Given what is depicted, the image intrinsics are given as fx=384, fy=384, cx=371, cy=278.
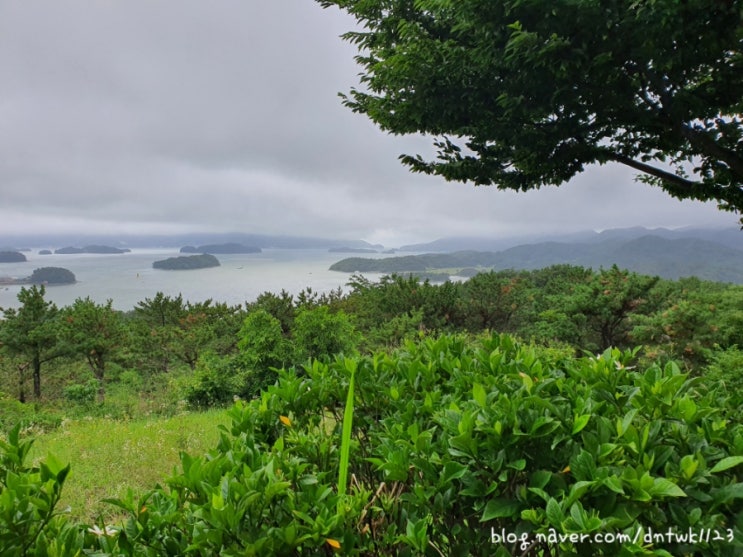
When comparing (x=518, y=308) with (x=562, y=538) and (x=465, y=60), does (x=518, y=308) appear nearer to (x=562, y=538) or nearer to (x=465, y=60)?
(x=465, y=60)

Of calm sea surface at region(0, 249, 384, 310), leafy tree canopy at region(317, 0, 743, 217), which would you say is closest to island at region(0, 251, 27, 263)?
calm sea surface at region(0, 249, 384, 310)

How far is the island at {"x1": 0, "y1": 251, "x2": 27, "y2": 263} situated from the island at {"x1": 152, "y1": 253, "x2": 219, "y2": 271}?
19.0 meters

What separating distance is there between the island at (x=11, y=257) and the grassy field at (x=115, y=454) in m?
65.6

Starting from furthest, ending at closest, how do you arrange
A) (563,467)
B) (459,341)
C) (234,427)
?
(459,341)
(234,427)
(563,467)

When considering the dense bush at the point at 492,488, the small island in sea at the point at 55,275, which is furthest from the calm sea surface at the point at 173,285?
the dense bush at the point at 492,488

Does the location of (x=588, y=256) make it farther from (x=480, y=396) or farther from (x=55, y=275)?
(x=55, y=275)

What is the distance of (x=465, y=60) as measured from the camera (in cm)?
A: 379

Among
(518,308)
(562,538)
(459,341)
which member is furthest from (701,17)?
(518,308)

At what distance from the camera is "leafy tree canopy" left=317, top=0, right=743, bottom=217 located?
2992 millimetres

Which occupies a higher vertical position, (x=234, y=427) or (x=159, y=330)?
(x=234, y=427)

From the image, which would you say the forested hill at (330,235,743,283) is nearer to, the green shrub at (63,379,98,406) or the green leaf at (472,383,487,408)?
the green shrub at (63,379,98,406)

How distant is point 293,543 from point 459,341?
141cm

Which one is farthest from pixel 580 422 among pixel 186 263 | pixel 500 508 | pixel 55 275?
pixel 186 263

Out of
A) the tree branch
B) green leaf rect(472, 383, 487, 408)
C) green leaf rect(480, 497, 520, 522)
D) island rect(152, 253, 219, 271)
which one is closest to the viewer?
green leaf rect(480, 497, 520, 522)
